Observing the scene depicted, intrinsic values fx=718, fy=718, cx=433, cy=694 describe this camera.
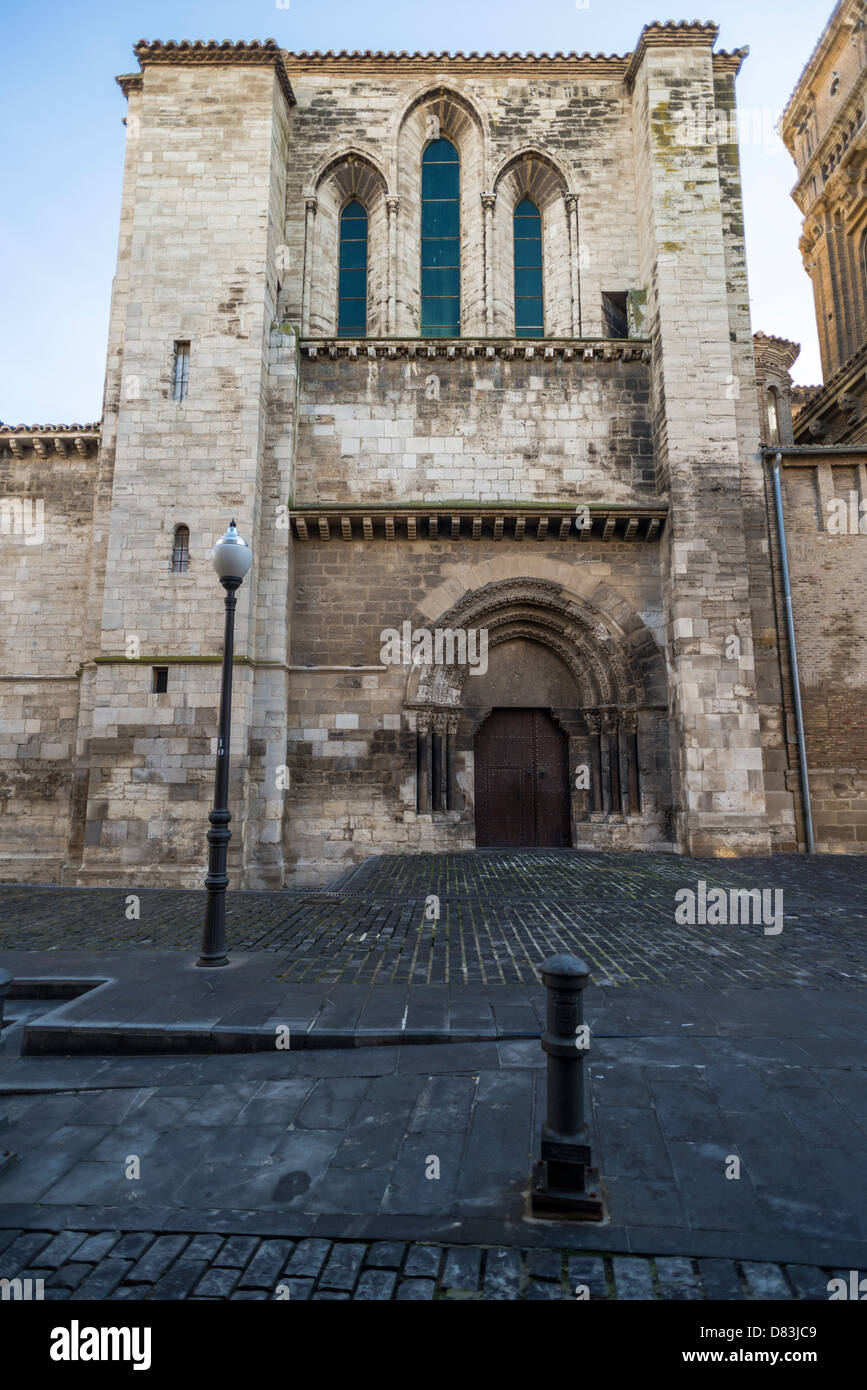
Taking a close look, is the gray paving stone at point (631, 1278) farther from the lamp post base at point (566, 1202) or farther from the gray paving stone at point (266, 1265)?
the gray paving stone at point (266, 1265)

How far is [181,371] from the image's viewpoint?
13602 millimetres

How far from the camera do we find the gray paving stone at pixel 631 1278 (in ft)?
7.33

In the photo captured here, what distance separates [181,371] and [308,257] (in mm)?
4513

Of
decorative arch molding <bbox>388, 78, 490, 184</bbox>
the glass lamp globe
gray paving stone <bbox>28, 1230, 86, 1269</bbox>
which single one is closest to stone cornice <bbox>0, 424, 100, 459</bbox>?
decorative arch molding <bbox>388, 78, 490, 184</bbox>

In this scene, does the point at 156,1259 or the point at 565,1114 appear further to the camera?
the point at 565,1114

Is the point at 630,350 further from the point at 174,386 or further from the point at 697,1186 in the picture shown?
the point at 697,1186

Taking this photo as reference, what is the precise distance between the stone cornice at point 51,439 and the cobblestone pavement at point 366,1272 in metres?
16.9

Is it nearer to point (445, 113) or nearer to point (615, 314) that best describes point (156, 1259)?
point (615, 314)

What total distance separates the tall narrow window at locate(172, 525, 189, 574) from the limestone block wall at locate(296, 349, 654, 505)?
2.48m

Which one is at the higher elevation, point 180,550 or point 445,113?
point 445,113

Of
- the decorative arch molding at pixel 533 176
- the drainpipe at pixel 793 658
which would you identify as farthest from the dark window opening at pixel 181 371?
the drainpipe at pixel 793 658
